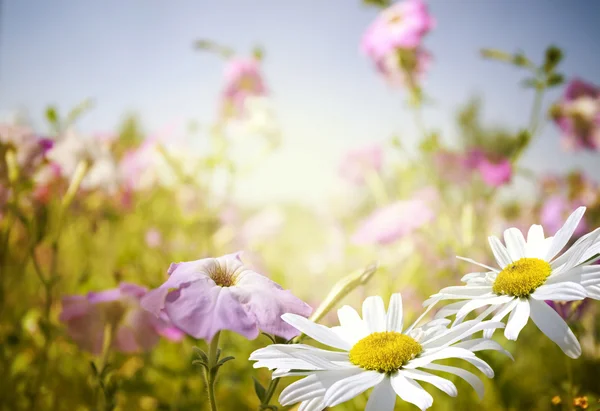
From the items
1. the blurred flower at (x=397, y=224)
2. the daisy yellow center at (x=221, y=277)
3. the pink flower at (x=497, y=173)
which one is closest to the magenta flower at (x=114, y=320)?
the daisy yellow center at (x=221, y=277)

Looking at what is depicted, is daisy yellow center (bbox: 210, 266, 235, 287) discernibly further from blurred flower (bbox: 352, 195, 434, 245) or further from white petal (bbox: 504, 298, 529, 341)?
blurred flower (bbox: 352, 195, 434, 245)

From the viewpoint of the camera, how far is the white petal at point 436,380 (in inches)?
7.8

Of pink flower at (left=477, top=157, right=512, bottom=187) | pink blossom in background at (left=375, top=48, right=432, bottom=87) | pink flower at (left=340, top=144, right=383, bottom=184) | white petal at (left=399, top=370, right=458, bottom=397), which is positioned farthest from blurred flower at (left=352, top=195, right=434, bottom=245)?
white petal at (left=399, top=370, right=458, bottom=397)

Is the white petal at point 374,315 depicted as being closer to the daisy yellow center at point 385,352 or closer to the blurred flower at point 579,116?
the daisy yellow center at point 385,352

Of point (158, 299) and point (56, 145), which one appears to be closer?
point (158, 299)

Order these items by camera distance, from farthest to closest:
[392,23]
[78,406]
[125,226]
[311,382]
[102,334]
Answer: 1. [125,226]
2. [392,23]
3. [78,406]
4. [102,334]
5. [311,382]

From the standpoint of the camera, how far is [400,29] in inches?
29.5

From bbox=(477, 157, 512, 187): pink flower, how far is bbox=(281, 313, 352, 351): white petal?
53cm

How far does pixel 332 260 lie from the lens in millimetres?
1299

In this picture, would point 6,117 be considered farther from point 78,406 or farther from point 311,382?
point 311,382

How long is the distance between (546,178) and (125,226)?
3.54 ft

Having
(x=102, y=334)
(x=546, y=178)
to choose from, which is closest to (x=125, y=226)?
(x=102, y=334)

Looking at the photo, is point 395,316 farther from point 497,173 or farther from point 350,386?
point 497,173

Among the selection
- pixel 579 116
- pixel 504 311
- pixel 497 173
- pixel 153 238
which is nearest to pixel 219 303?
pixel 504 311
